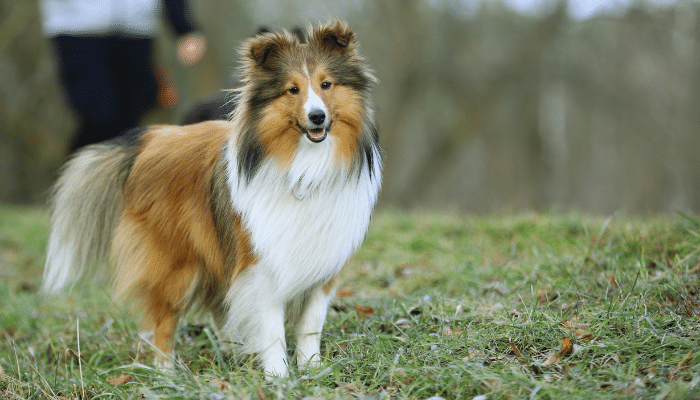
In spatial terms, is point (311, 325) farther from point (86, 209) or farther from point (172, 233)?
point (86, 209)

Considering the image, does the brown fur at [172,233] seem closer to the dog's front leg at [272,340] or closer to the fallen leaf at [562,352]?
the dog's front leg at [272,340]

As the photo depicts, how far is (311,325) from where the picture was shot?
3047mm

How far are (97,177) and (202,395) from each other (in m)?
1.74

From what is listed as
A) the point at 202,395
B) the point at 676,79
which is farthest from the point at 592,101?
the point at 202,395

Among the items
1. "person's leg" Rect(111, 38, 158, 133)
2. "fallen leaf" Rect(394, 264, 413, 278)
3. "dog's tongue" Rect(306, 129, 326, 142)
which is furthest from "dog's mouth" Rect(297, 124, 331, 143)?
"person's leg" Rect(111, 38, 158, 133)

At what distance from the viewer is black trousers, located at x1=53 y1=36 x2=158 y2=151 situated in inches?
195

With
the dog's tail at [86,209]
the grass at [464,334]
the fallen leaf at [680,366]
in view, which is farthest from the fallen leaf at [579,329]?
the dog's tail at [86,209]

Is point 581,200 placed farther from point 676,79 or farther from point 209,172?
point 209,172

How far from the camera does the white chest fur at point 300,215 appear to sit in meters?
2.90

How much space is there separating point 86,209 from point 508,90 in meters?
11.4

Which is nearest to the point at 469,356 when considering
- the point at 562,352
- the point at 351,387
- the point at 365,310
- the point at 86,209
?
the point at 562,352

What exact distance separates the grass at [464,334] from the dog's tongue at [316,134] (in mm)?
968

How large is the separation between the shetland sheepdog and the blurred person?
1977 millimetres

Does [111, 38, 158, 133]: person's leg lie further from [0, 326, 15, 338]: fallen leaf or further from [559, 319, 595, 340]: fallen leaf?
[559, 319, 595, 340]: fallen leaf
